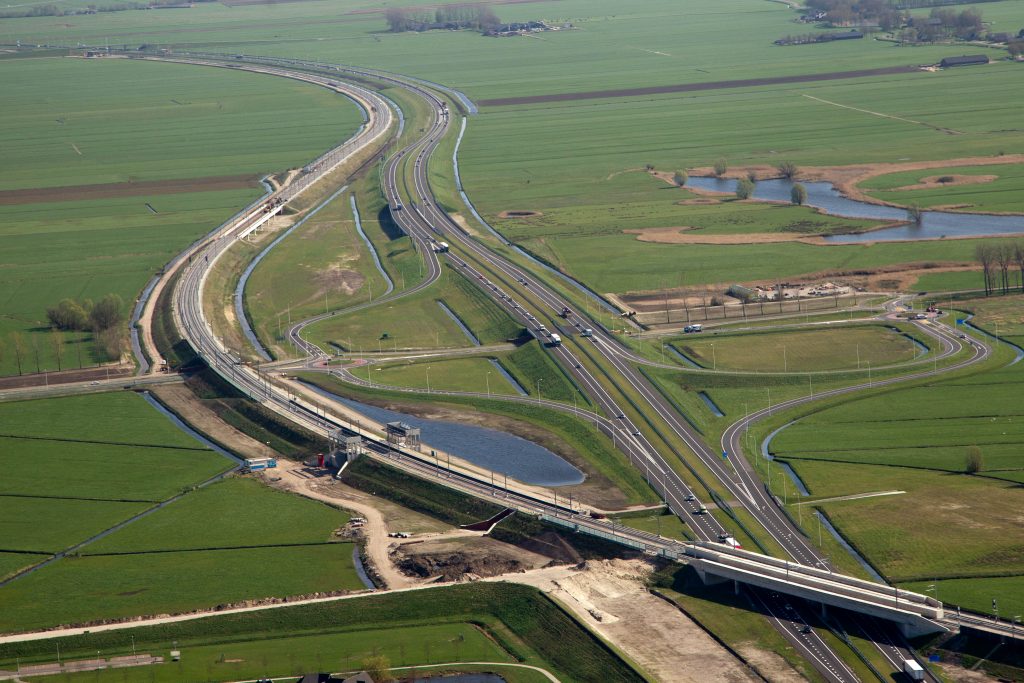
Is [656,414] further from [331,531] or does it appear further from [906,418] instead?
[331,531]

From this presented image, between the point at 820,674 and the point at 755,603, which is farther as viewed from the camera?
the point at 755,603

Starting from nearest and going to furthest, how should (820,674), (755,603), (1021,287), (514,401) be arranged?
(820,674) → (755,603) → (514,401) → (1021,287)

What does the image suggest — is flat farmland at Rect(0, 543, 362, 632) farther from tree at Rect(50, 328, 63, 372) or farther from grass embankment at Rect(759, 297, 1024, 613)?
tree at Rect(50, 328, 63, 372)

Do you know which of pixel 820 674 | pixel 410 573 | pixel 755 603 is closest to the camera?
pixel 820 674

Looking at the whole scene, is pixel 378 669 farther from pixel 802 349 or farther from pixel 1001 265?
pixel 1001 265

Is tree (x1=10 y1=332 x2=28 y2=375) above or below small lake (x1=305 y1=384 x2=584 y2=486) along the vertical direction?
above

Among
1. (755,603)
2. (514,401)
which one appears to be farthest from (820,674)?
(514,401)

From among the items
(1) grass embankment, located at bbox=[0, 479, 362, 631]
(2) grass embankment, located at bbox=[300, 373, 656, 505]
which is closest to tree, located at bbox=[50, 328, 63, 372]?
(2) grass embankment, located at bbox=[300, 373, 656, 505]
